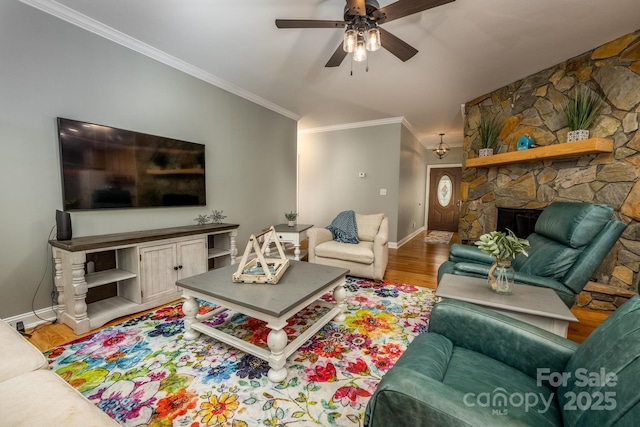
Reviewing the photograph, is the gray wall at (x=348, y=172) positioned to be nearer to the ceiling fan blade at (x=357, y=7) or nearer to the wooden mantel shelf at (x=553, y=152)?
the wooden mantel shelf at (x=553, y=152)

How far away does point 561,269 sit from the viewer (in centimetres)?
187

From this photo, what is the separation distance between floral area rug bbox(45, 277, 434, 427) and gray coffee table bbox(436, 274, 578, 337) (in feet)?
2.01

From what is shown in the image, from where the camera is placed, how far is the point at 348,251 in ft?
10.9

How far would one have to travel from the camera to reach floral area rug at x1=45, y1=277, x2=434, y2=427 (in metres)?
1.36

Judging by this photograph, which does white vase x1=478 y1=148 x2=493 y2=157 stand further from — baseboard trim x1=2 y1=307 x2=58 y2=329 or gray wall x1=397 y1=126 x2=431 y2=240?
baseboard trim x1=2 y1=307 x2=58 y2=329

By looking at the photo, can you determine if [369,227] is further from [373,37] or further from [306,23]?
[306,23]

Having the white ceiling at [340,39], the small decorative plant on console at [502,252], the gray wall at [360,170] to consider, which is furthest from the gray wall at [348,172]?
the small decorative plant on console at [502,252]

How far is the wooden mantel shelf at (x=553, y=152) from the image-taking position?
265cm

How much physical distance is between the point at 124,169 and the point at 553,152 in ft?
15.1

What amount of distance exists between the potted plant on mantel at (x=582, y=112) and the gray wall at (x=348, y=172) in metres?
2.59

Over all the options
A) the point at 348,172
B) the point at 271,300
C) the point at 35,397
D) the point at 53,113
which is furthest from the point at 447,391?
the point at 348,172

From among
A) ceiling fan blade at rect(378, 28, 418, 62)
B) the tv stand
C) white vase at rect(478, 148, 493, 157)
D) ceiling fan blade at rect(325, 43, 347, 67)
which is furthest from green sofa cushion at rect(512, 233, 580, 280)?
the tv stand

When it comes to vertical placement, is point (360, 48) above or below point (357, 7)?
below

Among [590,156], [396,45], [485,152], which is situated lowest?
[590,156]
